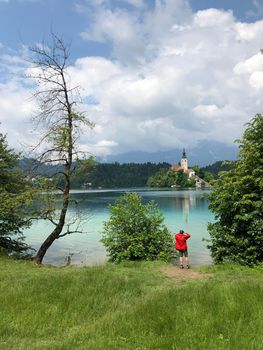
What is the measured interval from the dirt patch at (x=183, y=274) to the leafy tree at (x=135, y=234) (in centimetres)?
412

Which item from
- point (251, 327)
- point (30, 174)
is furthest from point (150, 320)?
point (30, 174)

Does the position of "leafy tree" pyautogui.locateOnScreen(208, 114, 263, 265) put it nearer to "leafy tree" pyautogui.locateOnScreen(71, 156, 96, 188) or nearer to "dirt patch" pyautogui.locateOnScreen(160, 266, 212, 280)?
"dirt patch" pyautogui.locateOnScreen(160, 266, 212, 280)

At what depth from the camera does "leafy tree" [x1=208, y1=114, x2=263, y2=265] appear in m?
18.5

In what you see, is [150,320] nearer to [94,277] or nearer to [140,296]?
[140,296]

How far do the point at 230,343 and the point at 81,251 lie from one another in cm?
2387

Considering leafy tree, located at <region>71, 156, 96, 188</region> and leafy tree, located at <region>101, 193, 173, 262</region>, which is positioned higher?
leafy tree, located at <region>71, 156, 96, 188</region>

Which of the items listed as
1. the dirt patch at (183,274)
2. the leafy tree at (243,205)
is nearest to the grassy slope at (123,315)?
the dirt patch at (183,274)

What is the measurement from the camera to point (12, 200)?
20453 mm

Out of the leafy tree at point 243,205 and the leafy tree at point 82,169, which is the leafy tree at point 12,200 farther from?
the leafy tree at point 243,205

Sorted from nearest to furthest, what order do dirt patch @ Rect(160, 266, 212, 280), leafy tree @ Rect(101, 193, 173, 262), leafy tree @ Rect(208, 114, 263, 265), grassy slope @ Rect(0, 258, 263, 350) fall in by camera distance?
1. grassy slope @ Rect(0, 258, 263, 350)
2. dirt patch @ Rect(160, 266, 212, 280)
3. leafy tree @ Rect(208, 114, 263, 265)
4. leafy tree @ Rect(101, 193, 173, 262)

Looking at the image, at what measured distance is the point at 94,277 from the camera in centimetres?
1269

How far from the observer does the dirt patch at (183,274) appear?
562 inches

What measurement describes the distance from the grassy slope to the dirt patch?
201 cm

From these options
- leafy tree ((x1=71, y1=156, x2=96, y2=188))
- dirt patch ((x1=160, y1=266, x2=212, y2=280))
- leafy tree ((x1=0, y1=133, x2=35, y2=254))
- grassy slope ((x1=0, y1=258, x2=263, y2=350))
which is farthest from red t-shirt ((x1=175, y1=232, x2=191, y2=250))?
leafy tree ((x1=0, y1=133, x2=35, y2=254))
